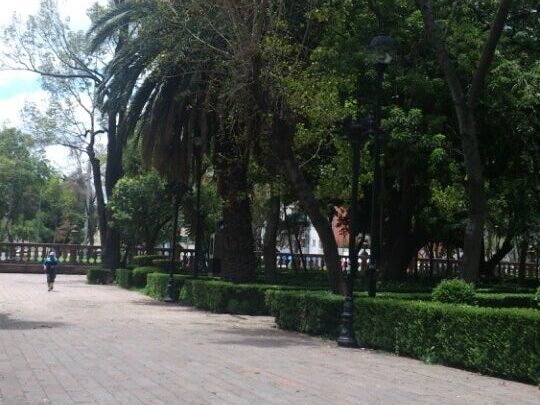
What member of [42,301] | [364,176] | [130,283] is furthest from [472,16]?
[130,283]

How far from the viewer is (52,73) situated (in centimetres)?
3984

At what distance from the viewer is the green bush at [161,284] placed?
1006 inches

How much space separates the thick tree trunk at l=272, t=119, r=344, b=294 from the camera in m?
17.2

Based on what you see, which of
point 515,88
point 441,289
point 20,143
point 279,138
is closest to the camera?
point 441,289

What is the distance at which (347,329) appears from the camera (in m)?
13.9

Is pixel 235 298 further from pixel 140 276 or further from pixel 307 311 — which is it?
pixel 140 276

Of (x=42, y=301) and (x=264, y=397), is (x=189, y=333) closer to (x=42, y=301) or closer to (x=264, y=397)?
(x=264, y=397)

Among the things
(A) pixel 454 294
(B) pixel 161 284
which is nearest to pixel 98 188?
(B) pixel 161 284

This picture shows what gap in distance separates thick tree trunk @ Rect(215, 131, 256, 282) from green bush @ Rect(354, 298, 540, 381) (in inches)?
372

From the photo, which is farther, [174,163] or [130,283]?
[130,283]

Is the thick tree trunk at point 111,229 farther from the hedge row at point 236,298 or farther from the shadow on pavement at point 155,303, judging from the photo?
the hedge row at point 236,298

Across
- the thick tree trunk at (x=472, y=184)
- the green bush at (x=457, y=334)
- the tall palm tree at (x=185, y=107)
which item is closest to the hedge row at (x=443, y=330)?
the green bush at (x=457, y=334)

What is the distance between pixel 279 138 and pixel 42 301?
11.4 m

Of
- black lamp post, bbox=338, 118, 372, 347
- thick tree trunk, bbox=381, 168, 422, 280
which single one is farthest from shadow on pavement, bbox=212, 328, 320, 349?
thick tree trunk, bbox=381, 168, 422, 280
